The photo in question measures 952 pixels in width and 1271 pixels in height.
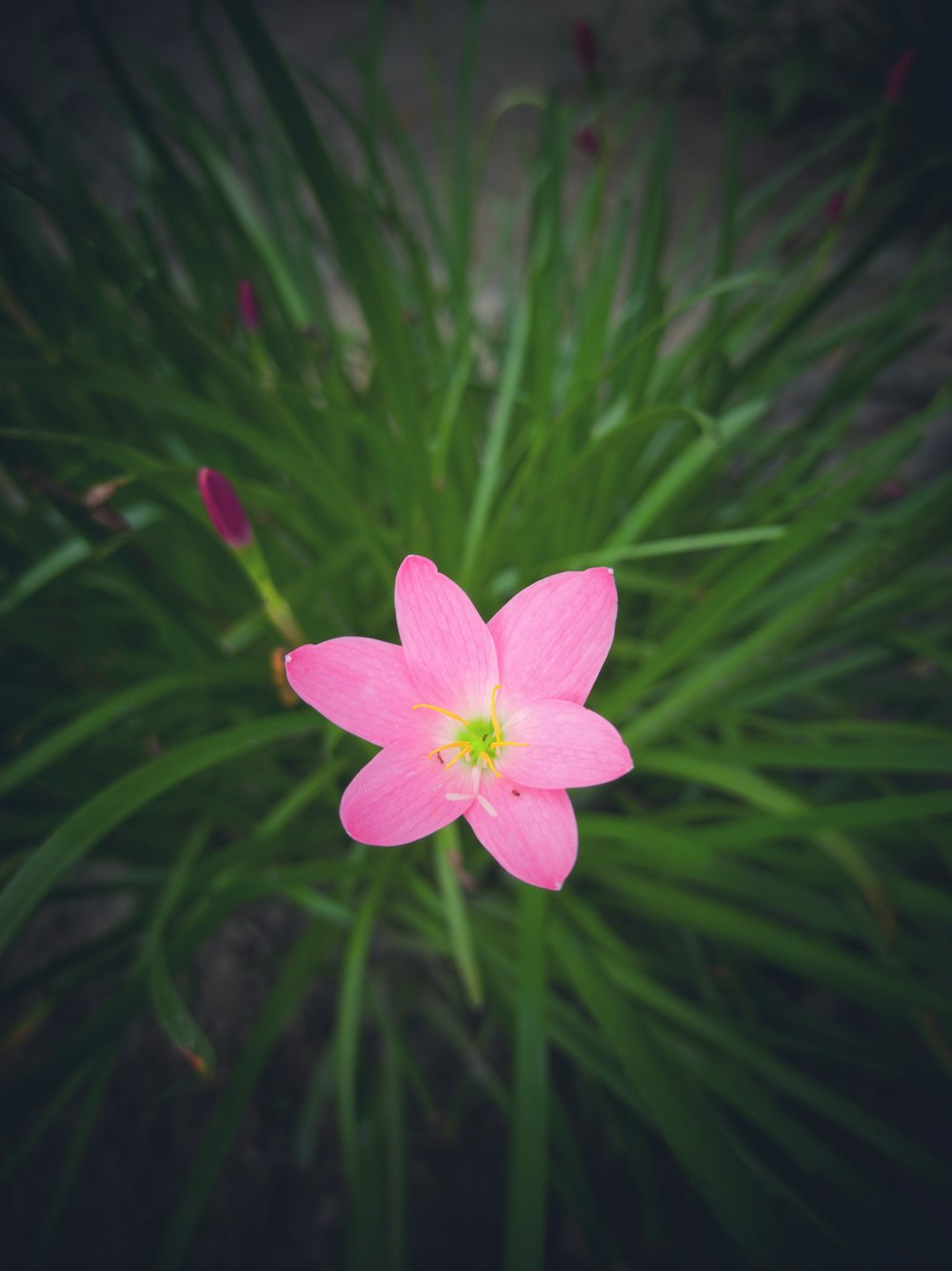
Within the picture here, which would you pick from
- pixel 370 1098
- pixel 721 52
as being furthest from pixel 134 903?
pixel 721 52

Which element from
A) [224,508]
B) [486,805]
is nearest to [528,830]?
[486,805]

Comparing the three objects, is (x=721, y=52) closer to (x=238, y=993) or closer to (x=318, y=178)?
(x=318, y=178)

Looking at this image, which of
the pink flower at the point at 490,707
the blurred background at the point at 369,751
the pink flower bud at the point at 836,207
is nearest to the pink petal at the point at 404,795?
the pink flower at the point at 490,707

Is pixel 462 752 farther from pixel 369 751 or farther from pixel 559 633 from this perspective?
pixel 369 751

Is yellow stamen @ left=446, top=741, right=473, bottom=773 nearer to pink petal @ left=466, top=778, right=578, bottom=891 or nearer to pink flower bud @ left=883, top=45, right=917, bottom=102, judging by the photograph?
pink petal @ left=466, top=778, right=578, bottom=891

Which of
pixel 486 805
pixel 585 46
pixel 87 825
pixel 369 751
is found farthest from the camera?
pixel 585 46

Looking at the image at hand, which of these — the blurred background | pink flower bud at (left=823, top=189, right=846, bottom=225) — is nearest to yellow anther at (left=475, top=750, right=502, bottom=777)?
the blurred background
